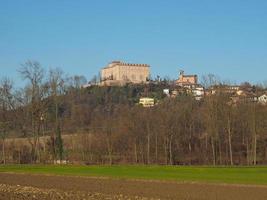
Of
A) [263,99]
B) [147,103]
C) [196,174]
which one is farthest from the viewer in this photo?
[147,103]

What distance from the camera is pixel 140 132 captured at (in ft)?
330

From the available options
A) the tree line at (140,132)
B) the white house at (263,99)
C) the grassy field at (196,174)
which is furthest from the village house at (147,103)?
the grassy field at (196,174)

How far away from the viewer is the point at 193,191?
33.4 metres

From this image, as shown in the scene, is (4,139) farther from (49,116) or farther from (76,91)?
(76,91)

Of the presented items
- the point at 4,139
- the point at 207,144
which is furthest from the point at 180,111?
the point at 4,139

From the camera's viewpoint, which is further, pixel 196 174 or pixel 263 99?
pixel 263 99

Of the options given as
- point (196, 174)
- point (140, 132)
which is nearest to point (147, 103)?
point (140, 132)

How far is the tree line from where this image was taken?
8938 cm

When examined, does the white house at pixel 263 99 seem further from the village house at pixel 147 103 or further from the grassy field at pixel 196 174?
the grassy field at pixel 196 174

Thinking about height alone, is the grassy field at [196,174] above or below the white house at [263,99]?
below

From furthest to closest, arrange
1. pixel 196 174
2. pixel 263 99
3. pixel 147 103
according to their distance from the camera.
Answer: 1. pixel 147 103
2. pixel 263 99
3. pixel 196 174

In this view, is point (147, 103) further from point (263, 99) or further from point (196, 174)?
Answer: point (196, 174)

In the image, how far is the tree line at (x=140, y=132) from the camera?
89375 mm

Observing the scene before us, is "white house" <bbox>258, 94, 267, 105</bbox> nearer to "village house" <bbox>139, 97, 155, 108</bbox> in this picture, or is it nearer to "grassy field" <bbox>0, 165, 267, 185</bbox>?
"village house" <bbox>139, 97, 155, 108</bbox>
